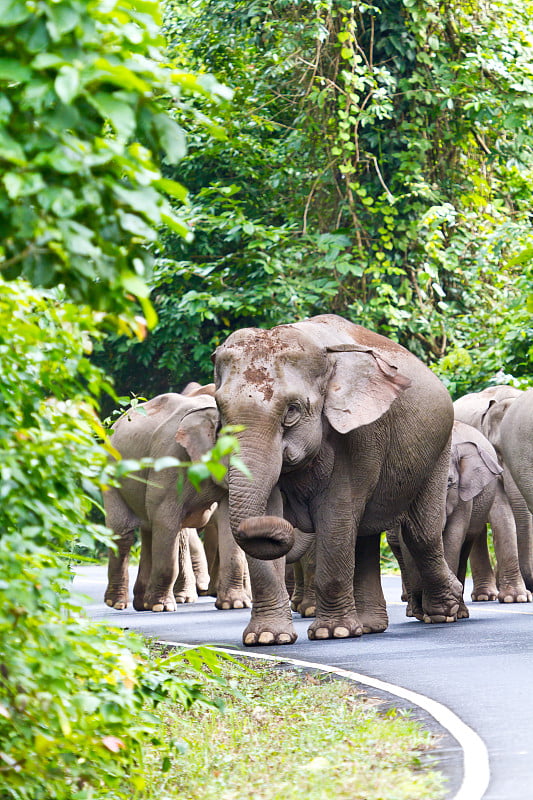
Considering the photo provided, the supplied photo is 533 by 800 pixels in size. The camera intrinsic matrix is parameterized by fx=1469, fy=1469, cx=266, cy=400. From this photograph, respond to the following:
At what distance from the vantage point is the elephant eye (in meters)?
10.5

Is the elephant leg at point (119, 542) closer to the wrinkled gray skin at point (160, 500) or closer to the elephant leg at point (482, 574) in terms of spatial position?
the wrinkled gray skin at point (160, 500)

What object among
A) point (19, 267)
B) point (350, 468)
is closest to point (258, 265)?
point (350, 468)

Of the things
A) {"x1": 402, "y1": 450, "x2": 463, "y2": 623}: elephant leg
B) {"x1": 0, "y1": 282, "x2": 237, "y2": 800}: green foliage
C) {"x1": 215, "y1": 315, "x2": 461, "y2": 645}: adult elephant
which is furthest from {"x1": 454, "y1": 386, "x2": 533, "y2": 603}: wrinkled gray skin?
{"x1": 0, "y1": 282, "x2": 237, "y2": 800}: green foliage

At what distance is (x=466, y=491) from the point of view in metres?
13.7

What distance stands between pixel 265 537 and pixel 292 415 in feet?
3.52

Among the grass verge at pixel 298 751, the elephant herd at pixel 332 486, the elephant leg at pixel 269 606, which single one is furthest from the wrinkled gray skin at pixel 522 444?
the grass verge at pixel 298 751

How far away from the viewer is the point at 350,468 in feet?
36.9

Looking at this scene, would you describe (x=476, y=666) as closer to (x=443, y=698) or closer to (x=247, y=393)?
(x=443, y=698)

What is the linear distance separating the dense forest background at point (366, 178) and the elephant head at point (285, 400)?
314 inches

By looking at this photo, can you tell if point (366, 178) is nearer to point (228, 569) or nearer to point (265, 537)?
point (228, 569)

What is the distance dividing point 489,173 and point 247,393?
1364cm

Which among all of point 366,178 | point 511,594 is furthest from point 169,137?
point 366,178

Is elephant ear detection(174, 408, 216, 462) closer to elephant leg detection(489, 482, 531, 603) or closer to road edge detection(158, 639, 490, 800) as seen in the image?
road edge detection(158, 639, 490, 800)

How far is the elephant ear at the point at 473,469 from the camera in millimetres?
13734
